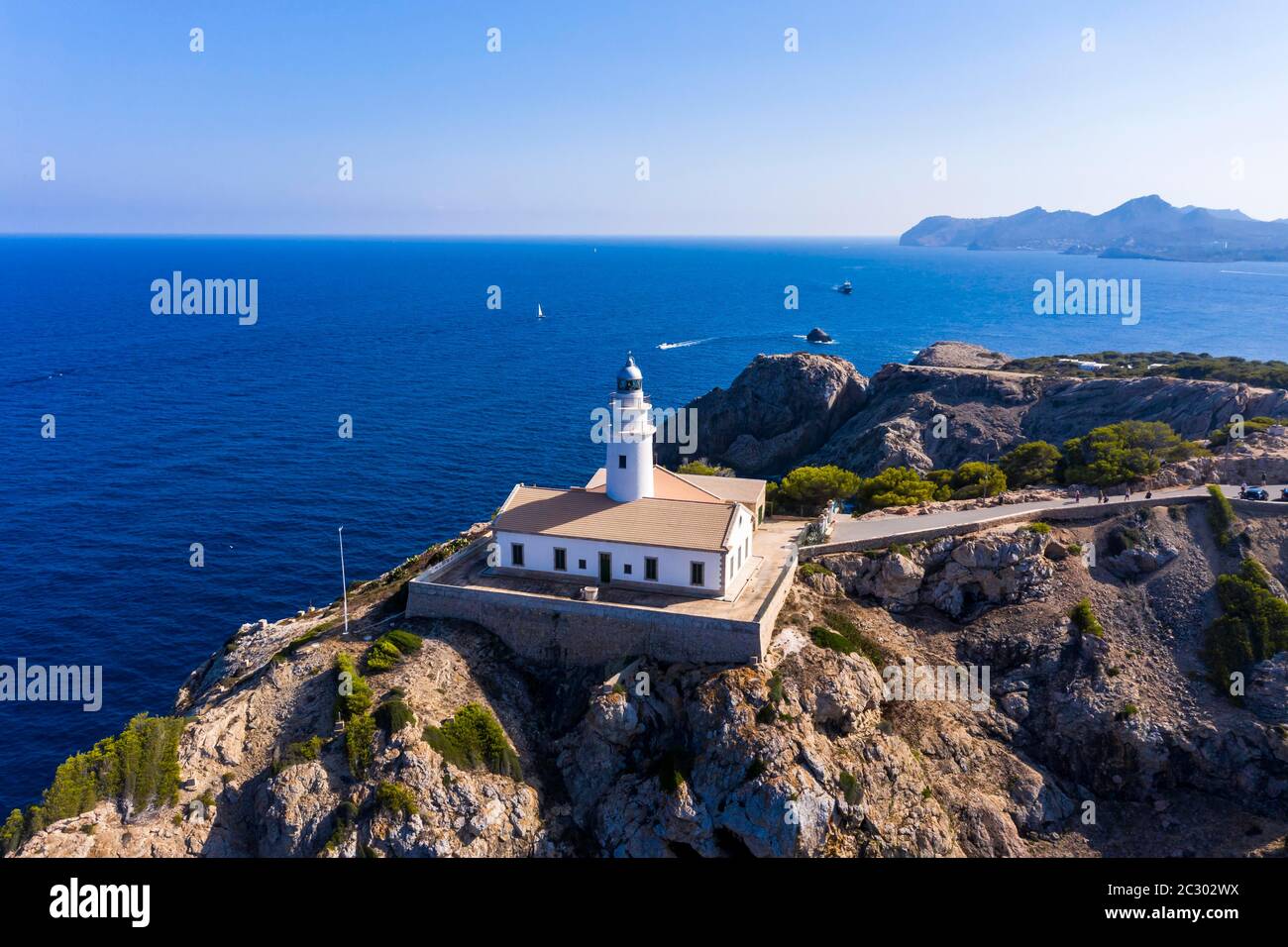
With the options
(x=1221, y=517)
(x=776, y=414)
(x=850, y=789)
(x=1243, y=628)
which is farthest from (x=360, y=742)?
(x=776, y=414)

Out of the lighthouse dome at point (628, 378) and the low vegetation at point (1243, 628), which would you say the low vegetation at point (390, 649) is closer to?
the lighthouse dome at point (628, 378)

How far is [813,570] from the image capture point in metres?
47.2

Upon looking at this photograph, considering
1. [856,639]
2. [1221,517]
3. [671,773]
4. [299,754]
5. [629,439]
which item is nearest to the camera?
[299,754]

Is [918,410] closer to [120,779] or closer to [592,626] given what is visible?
[592,626]

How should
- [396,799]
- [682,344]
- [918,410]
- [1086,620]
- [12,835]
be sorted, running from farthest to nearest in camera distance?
[682,344] < [918,410] < [1086,620] < [396,799] < [12,835]

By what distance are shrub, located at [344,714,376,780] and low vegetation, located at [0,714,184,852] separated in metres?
7.12

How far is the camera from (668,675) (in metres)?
41.0

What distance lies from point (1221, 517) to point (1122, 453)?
311 inches

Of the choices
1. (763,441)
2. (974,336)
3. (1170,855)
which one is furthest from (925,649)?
(974,336)

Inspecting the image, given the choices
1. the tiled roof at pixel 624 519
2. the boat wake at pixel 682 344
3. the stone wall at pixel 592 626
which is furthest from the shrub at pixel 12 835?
the boat wake at pixel 682 344

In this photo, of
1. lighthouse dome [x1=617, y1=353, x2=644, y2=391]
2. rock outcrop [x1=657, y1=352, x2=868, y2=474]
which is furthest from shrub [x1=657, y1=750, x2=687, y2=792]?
rock outcrop [x1=657, y1=352, x2=868, y2=474]

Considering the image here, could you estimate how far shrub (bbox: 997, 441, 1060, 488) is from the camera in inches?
2365

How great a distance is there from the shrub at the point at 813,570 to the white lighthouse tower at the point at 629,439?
9.81m

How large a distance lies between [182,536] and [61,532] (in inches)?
390
